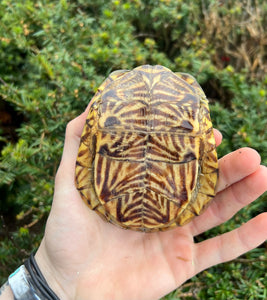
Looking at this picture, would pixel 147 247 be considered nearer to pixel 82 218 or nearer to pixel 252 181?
pixel 82 218

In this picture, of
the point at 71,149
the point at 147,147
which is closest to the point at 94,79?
the point at 71,149

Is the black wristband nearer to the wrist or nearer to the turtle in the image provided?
the wrist

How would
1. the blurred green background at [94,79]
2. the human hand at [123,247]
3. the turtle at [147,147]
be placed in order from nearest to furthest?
the turtle at [147,147], the human hand at [123,247], the blurred green background at [94,79]

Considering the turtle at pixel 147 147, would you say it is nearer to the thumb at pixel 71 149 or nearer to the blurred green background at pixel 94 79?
the thumb at pixel 71 149

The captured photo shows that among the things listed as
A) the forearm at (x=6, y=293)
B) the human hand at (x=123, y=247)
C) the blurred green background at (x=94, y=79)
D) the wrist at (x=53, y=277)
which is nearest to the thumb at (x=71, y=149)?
the human hand at (x=123, y=247)

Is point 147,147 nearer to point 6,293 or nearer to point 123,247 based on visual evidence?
Result: point 123,247

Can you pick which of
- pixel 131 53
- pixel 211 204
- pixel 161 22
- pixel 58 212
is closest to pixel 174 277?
pixel 211 204
